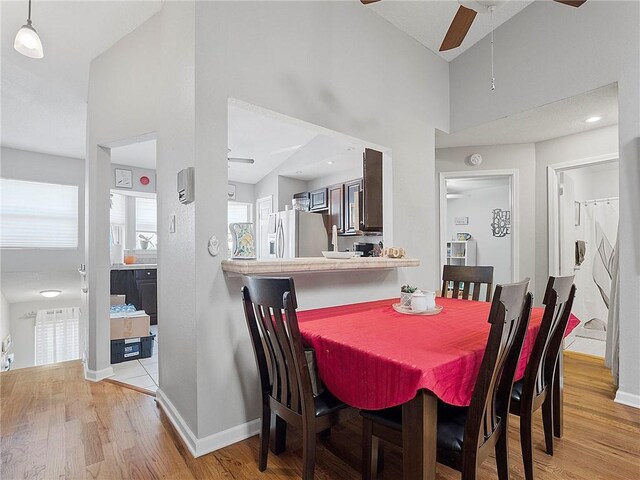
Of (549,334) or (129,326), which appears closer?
(549,334)

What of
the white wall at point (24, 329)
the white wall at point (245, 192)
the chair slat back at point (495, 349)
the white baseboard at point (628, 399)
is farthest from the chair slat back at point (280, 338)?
the white wall at point (24, 329)

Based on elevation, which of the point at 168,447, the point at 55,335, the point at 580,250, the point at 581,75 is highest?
the point at 581,75

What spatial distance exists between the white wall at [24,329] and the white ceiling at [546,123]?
703 centimetres


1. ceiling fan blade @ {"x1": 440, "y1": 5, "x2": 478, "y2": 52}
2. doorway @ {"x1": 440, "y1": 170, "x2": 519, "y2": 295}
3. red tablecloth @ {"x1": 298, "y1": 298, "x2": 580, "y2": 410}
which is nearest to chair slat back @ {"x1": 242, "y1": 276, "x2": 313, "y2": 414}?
red tablecloth @ {"x1": 298, "y1": 298, "x2": 580, "y2": 410}

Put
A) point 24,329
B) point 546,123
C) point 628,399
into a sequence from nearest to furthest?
1. point 628,399
2. point 546,123
3. point 24,329

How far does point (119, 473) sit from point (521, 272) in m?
4.21

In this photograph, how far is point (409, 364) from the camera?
3.81ft

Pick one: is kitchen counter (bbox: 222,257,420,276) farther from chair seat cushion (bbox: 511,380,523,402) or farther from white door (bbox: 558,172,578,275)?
white door (bbox: 558,172,578,275)

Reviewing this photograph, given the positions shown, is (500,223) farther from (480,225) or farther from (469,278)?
(469,278)

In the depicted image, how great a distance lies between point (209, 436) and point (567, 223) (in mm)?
4316

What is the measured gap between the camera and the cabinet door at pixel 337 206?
205 inches

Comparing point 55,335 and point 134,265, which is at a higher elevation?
point 134,265

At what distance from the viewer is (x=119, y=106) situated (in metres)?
2.88

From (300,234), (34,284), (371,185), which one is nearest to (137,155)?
(34,284)
